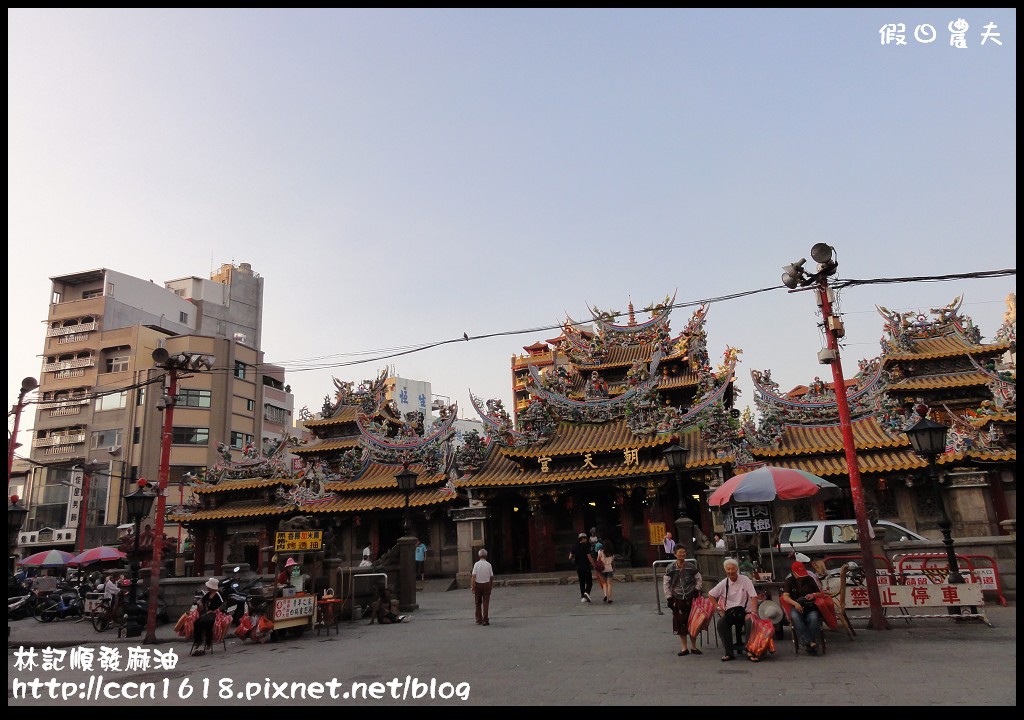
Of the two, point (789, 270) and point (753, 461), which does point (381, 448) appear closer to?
point (753, 461)

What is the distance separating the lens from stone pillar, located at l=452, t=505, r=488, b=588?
2438 centimetres

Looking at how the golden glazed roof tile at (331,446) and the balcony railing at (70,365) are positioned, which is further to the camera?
the balcony railing at (70,365)

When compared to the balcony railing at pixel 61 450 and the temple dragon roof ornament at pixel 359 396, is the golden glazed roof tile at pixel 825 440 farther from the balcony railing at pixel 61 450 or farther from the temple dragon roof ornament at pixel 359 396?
the balcony railing at pixel 61 450

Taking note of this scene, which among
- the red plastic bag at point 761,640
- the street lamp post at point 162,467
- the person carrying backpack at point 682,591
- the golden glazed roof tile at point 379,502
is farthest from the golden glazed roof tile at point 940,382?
the street lamp post at point 162,467

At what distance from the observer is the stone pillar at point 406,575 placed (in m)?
17.1

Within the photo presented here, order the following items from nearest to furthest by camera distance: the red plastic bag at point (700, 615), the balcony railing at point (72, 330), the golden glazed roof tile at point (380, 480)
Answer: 1. the red plastic bag at point (700, 615)
2. the golden glazed roof tile at point (380, 480)
3. the balcony railing at point (72, 330)

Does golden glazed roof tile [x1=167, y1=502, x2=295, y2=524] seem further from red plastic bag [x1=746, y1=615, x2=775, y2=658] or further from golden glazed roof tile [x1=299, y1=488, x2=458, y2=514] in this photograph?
red plastic bag [x1=746, y1=615, x2=775, y2=658]

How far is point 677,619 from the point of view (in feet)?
31.2

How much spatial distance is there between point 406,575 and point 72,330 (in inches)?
1874

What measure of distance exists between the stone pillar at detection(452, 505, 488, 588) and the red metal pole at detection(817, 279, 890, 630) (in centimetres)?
1582

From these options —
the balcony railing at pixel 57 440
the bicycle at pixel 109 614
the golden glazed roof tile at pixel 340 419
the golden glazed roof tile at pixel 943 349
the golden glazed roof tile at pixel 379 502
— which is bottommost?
the bicycle at pixel 109 614

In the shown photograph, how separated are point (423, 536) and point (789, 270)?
66.0 ft

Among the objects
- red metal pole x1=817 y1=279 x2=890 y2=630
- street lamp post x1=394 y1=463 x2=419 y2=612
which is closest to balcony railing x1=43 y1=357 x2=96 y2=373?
street lamp post x1=394 y1=463 x2=419 y2=612

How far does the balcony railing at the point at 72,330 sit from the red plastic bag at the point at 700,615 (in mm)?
55625
